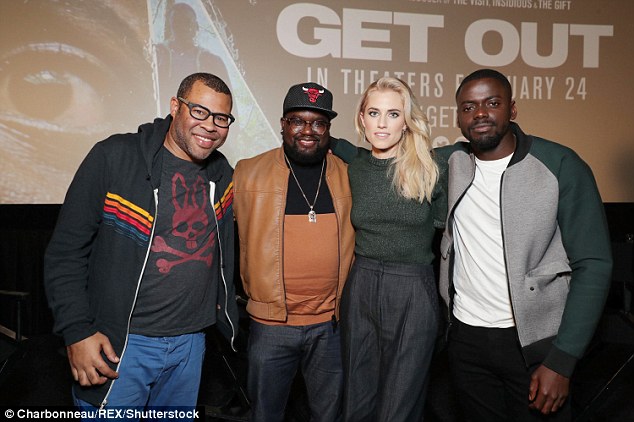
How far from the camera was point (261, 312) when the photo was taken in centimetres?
193

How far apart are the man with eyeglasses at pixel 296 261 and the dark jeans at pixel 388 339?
0.43ft

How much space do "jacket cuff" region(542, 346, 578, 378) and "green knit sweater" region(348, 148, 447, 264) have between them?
0.52 m

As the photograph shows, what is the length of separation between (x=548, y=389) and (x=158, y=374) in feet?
4.35

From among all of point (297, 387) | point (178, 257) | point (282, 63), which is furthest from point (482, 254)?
point (282, 63)

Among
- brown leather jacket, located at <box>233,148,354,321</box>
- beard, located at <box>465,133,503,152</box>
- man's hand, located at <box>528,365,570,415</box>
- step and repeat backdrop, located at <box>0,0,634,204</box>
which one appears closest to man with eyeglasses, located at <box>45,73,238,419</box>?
brown leather jacket, located at <box>233,148,354,321</box>

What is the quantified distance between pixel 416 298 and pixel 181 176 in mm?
964

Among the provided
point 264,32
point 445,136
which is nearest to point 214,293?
point 264,32

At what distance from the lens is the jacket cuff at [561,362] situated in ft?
5.05

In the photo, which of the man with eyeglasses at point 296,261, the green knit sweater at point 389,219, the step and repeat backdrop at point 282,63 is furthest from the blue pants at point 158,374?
the step and repeat backdrop at point 282,63

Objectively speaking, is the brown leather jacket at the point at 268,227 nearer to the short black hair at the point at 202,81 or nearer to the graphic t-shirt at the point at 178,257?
the graphic t-shirt at the point at 178,257

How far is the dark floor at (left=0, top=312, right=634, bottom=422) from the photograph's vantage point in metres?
2.71

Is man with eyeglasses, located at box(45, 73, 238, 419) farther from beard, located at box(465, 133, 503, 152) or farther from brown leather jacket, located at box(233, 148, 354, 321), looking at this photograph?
beard, located at box(465, 133, 503, 152)

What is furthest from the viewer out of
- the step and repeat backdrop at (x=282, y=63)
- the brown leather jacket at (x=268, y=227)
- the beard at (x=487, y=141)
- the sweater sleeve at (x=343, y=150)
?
the step and repeat backdrop at (x=282, y=63)

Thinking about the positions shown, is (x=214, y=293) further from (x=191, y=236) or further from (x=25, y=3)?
(x=25, y=3)
